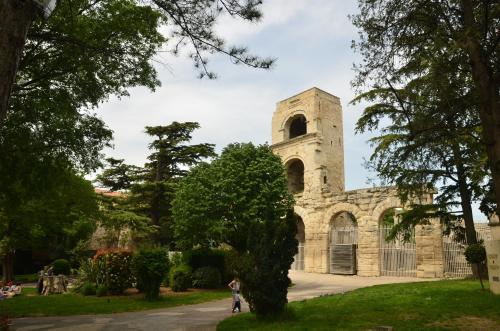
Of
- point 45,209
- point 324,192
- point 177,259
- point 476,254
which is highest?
point 324,192

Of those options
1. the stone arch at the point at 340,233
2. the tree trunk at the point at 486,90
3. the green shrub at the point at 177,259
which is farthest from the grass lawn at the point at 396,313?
the stone arch at the point at 340,233

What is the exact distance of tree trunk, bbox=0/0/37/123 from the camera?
13.3 feet

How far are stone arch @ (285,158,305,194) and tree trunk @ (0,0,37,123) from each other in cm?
2944

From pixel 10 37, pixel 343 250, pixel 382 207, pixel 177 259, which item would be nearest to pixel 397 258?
pixel 382 207

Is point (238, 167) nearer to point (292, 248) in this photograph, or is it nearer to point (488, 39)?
point (292, 248)

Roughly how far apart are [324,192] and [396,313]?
65.8ft

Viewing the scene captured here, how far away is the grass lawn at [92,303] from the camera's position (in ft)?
42.5

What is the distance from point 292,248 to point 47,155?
7325 millimetres

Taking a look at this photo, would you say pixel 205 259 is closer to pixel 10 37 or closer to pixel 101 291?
pixel 101 291

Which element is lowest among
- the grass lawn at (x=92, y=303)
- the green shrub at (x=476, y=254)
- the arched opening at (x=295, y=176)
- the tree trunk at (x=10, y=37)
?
the grass lawn at (x=92, y=303)

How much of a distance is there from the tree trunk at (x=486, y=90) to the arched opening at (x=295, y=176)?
25559 millimetres

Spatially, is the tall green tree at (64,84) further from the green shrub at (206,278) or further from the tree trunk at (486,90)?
the green shrub at (206,278)

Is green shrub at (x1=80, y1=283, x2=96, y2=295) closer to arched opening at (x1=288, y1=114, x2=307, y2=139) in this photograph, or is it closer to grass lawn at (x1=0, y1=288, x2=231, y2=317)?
grass lawn at (x1=0, y1=288, x2=231, y2=317)

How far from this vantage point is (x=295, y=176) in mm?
34031
